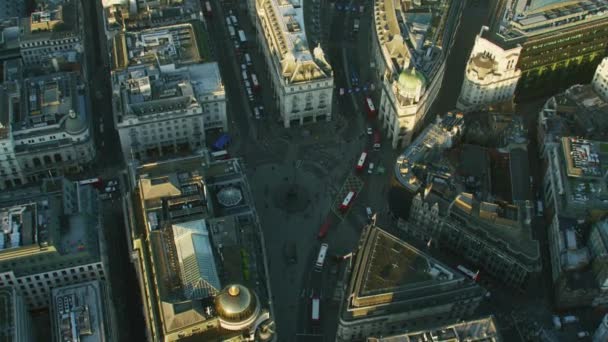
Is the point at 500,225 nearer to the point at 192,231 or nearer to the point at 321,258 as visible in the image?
the point at 321,258

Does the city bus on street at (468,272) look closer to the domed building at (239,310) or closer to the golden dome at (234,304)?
the domed building at (239,310)

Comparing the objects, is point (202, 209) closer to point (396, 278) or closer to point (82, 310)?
point (82, 310)

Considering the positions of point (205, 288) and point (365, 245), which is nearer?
point (205, 288)

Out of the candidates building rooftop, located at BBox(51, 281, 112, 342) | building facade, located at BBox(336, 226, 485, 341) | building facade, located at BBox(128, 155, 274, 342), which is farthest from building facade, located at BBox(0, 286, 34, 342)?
building facade, located at BBox(336, 226, 485, 341)

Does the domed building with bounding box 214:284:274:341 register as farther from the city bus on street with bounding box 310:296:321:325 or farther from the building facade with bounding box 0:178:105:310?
the building facade with bounding box 0:178:105:310

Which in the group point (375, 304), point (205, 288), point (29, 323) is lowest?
point (29, 323)

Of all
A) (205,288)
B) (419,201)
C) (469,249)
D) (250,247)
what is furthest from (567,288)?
(205,288)
